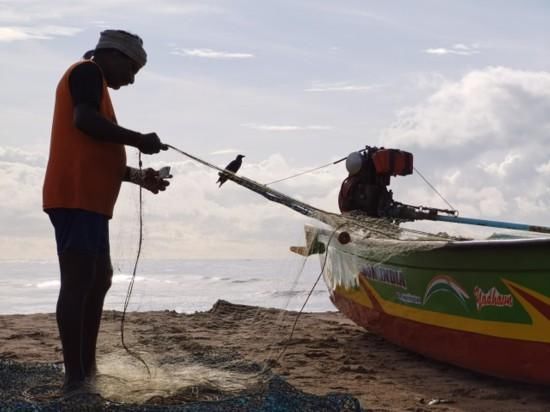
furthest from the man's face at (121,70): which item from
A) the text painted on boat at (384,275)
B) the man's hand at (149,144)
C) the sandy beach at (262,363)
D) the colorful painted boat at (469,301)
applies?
the text painted on boat at (384,275)

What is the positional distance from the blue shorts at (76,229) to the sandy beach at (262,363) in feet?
2.17

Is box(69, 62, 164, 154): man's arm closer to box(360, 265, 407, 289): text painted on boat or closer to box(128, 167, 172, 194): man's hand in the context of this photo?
box(128, 167, 172, 194): man's hand

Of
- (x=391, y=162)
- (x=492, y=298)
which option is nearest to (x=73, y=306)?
(x=492, y=298)

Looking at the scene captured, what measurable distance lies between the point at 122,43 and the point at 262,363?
228 cm

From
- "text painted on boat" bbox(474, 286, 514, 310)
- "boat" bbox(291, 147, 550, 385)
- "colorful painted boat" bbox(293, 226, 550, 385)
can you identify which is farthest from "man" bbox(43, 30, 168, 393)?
"text painted on boat" bbox(474, 286, 514, 310)

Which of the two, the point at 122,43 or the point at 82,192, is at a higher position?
the point at 122,43

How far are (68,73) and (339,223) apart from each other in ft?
7.19

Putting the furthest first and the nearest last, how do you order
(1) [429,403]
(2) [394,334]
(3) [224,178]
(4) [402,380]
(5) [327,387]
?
(2) [394,334] < (3) [224,178] < (4) [402,380] < (5) [327,387] < (1) [429,403]

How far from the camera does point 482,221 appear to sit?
7820 mm

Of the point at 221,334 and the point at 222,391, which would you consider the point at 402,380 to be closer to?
the point at 222,391

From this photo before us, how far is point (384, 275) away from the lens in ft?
19.5

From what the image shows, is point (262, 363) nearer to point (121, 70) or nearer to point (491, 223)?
point (121, 70)

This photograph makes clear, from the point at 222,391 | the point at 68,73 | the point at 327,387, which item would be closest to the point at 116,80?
the point at 68,73

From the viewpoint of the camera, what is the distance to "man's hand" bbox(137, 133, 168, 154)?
3705mm
